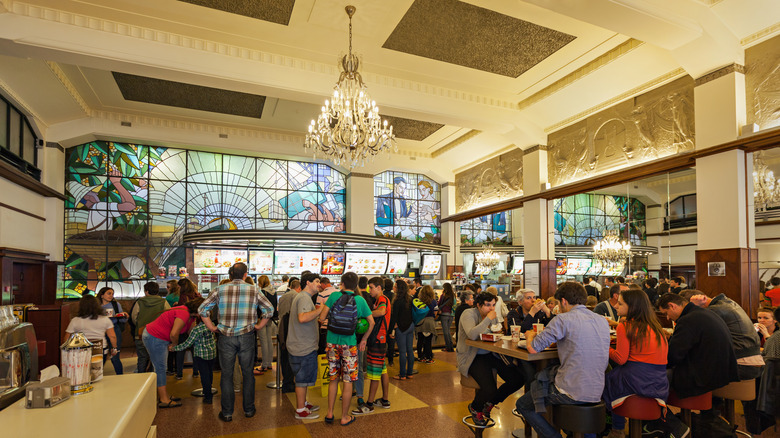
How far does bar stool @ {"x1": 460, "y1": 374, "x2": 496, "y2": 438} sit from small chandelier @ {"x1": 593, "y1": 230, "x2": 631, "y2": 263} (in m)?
6.01

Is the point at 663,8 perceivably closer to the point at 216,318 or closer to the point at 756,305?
the point at 756,305

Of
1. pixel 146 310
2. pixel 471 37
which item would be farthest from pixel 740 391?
pixel 146 310

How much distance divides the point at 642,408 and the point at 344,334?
9.46ft

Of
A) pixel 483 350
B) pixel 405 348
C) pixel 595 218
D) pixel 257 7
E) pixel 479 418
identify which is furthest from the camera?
pixel 595 218

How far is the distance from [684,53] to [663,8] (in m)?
1.20

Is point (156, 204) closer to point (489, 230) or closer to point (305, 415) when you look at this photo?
point (305, 415)

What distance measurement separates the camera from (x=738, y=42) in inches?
260

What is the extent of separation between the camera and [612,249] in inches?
379

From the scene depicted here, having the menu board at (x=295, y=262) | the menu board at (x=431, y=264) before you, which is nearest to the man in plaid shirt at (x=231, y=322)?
the menu board at (x=295, y=262)

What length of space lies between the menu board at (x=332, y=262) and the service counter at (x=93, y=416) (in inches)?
395

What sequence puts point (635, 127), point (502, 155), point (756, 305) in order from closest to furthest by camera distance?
→ point (756, 305) → point (635, 127) → point (502, 155)

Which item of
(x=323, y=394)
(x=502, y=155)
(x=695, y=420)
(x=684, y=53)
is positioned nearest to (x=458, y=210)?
(x=502, y=155)

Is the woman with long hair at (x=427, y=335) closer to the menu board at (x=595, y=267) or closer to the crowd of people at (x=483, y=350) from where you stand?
the crowd of people at (x=483, y=350)

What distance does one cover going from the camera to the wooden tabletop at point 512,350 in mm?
3885
